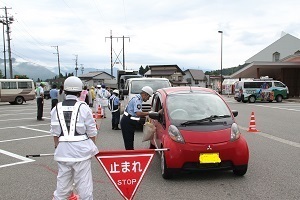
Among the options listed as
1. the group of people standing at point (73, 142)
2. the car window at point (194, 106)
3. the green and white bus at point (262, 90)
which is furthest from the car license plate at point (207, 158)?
the green and white bus at point (262, 90)

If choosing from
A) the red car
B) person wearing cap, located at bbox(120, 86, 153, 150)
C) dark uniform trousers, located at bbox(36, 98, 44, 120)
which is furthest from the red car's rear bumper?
dark uniform trousers, located at bbox(36, 98, 44, 120)

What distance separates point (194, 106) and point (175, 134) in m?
0.96

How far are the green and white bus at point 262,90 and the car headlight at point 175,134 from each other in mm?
24901

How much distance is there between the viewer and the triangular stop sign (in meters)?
3.94

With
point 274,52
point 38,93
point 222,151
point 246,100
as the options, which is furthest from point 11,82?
point 274,52

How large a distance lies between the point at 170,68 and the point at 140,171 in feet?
232

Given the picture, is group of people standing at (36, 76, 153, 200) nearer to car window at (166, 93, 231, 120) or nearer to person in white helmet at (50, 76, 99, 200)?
person in white helmet at (50, 76, 99, 200)

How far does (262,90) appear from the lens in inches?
1154

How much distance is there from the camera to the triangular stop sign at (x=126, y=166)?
3938 mm

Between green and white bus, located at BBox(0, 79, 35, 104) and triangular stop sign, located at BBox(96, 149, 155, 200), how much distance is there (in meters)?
28.1

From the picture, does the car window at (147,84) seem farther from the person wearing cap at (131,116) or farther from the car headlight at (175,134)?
the car headlight at (175,134)

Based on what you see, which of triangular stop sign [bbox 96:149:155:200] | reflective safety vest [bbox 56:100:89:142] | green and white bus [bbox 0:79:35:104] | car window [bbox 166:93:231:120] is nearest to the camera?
reflective safety vest [bbox 56:100:89:142]

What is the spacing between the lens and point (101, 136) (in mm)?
10641

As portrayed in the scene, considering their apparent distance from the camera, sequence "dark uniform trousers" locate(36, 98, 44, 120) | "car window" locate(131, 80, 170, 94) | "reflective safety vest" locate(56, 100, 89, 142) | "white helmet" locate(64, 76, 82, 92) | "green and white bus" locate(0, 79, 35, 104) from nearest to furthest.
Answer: "reflective safety vest" locate(56, 100, 89, 142) < "white helmet" locate(64, 76, 82, 92) < "car window" locate(131, 80, 170, 94) < "dark uniform trousers" locate(36, 98, 44, 120) < "green and white bus" locate(0, 79, 35, 104)
